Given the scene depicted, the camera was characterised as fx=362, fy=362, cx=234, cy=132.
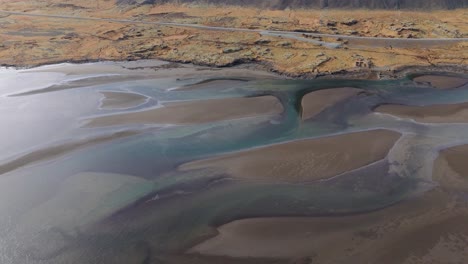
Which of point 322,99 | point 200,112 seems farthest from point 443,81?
point 200,112

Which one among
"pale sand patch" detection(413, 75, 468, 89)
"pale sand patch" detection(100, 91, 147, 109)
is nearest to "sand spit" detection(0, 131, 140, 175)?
"pale sand patch" detection(100, 91, 147, 109)

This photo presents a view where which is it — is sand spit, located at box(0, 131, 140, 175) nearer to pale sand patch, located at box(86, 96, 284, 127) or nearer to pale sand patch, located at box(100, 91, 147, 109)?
pale sand patch, located at box(86, 96, 284, 127)

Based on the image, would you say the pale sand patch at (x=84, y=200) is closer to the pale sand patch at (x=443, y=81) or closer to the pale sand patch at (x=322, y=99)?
the pale sand patch at (x=322, y=99)

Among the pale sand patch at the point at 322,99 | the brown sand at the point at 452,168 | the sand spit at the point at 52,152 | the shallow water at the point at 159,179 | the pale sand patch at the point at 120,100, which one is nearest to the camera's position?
the shallow water at the point at 159,179

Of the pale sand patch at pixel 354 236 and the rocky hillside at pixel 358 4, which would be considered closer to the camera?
the pale sand patch at pixel 354 236

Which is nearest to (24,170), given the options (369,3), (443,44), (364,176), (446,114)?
(364,176)

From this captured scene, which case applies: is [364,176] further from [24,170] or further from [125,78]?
[125,78]

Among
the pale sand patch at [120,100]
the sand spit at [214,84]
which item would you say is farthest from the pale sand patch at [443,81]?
the pale sand patch at [120,100]
